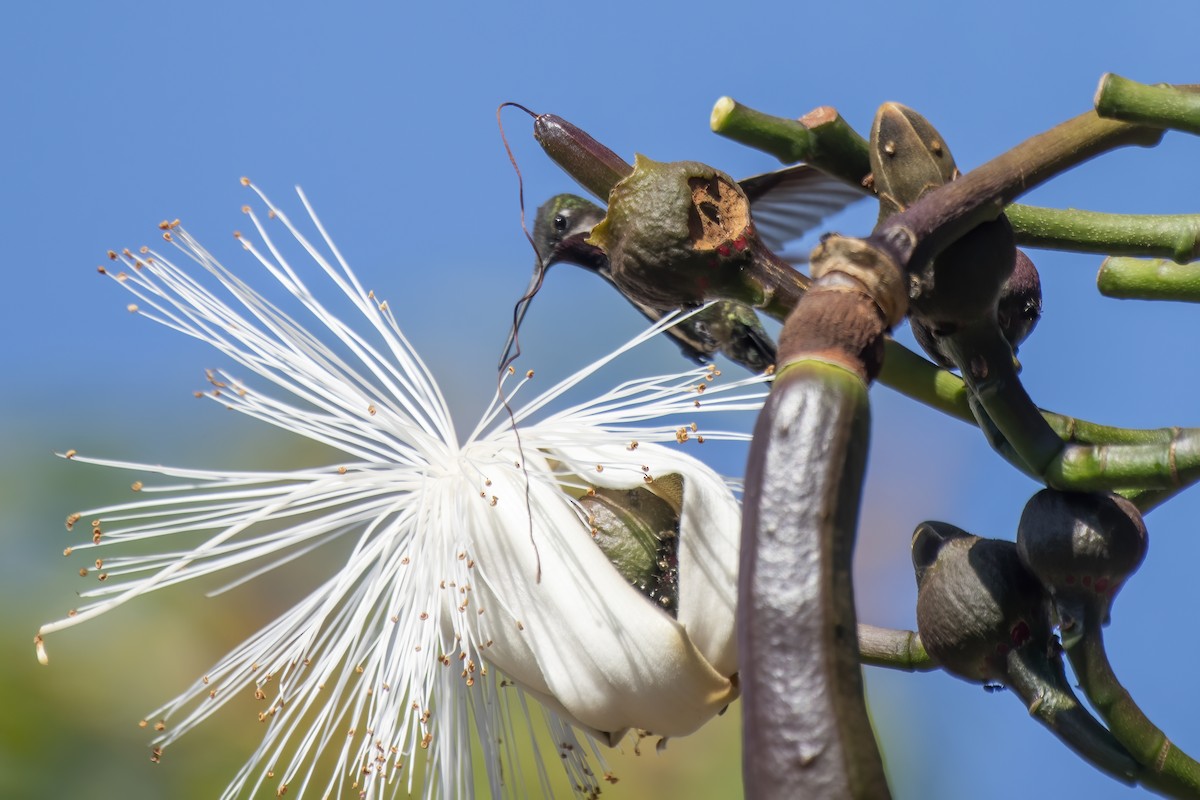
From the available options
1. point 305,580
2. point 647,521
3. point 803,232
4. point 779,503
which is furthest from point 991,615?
point 305,580

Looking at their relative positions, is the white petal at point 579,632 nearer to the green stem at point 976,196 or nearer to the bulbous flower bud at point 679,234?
the bulbous flower bud at point 679,234

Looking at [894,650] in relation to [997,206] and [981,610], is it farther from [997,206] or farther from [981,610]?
[997,206]

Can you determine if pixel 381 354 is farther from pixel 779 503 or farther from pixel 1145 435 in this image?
pixel 779 503

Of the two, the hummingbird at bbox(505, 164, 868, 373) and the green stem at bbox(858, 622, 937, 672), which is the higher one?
the hummingbird at bbox(505, 164, 868, 373)

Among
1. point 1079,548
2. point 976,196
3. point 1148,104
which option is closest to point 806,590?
point 976,196

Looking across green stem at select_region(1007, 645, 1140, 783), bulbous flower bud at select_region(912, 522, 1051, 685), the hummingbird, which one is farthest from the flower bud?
the hummingbird

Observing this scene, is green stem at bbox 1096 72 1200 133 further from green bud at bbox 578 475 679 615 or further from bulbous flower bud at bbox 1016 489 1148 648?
green bud at bbox 578 475 679 615
